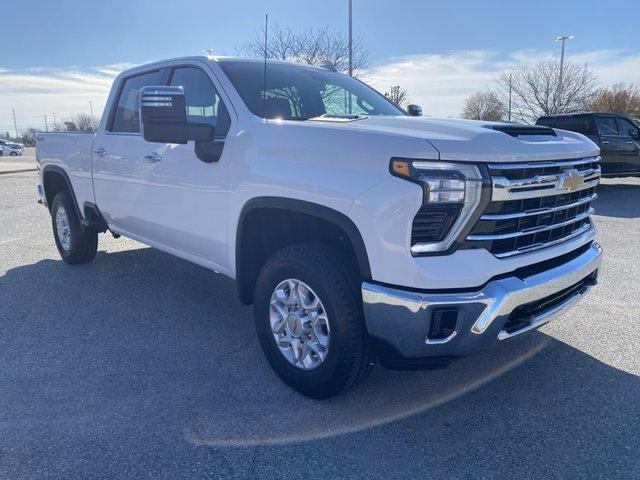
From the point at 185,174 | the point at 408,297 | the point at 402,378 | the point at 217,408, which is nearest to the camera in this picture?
the point at 408,297

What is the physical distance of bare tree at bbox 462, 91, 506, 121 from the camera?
34750mm

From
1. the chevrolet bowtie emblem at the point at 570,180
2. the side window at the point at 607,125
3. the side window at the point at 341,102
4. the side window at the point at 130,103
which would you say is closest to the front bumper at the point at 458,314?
the chevrolet bowtie emblem at the point at 570,180

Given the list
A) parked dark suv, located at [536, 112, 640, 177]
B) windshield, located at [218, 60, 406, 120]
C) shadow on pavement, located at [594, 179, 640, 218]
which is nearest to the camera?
windshield, located at [218, 60, 406, 120]

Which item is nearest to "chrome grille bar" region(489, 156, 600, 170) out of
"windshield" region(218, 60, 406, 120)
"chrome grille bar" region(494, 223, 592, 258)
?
"chrome grille bar" region(494, 223, 592, 258)

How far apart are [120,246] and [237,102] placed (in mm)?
4197

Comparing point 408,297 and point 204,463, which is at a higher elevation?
point 408,297

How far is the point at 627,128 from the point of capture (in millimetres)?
12711

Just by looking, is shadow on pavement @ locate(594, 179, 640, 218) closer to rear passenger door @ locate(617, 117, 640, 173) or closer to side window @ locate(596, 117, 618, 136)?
rear passenger door @ locate(617, 117, 640, 173)

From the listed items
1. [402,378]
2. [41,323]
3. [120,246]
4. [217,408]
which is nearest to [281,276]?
[217,408]

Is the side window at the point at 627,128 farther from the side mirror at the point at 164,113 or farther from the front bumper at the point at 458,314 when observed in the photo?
the side mirror at the point at 164,113

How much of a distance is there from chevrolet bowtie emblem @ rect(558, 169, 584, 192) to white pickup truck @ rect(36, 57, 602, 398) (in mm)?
11

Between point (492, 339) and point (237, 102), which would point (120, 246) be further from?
point (492, 339)

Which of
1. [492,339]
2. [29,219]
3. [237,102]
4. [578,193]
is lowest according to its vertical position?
[29,219]

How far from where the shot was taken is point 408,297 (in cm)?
236
